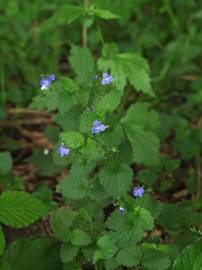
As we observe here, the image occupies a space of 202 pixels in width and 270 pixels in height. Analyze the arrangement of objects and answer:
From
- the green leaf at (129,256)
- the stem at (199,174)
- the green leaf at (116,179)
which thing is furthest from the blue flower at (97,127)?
the stem at (199,174)

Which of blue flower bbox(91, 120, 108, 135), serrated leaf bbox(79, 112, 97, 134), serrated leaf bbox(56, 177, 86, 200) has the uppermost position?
serrated leaf bbox(79, 112, 97, 134)

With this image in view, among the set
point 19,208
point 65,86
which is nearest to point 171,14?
point 65,86

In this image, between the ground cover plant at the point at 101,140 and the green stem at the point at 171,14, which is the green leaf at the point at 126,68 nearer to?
the ground cover plant at the point at 101,140

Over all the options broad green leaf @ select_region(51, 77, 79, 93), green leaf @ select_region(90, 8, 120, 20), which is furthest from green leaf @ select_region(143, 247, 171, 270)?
green leaf @ select_region(90, 8, 120, 20)

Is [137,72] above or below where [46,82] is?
above

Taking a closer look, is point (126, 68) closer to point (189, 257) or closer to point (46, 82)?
point (46, 82)

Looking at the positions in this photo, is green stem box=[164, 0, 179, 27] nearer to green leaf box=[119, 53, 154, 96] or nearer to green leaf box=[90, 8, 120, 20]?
green leaf box=[119, 53, 154, 96]
